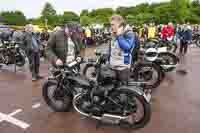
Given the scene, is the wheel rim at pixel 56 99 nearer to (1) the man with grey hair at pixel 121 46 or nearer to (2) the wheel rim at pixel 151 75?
(1) the man with grey hair at pixel 121 46

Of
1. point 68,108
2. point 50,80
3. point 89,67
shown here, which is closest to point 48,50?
point 50,80

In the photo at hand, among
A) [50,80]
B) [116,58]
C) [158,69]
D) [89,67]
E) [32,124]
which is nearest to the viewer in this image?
[116,58]

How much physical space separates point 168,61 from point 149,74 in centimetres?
112

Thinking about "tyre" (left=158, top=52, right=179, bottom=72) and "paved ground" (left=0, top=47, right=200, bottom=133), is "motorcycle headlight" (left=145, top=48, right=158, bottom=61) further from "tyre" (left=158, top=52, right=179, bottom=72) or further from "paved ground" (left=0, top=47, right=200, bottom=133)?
"paved ground" (left=0, top=47, right=200, bottom=133)

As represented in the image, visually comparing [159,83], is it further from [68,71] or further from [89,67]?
[68,71]

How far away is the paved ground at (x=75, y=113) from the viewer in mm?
3531

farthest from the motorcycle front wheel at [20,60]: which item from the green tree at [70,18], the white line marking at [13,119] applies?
the white line marking at [13,119]

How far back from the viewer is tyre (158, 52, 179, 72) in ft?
20.3

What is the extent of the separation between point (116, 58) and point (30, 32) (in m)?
3.64

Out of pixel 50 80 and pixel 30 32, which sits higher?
pixel 30 32

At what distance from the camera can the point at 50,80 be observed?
402cm

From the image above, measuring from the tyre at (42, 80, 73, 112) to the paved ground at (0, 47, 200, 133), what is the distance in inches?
4.8

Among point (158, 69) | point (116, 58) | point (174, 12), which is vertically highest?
point (174, 12)

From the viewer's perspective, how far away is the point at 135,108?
3385mm
